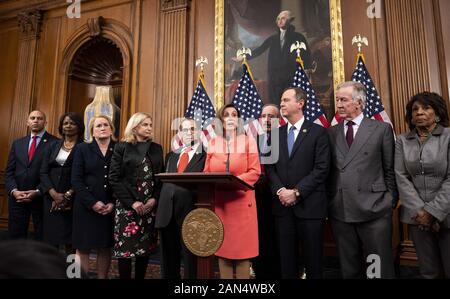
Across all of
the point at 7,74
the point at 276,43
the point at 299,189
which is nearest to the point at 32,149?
the point at 299,189

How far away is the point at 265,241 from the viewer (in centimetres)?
302

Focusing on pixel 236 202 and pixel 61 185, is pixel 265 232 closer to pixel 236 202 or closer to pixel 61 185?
pixel 236 202

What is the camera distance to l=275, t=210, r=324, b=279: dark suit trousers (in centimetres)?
246

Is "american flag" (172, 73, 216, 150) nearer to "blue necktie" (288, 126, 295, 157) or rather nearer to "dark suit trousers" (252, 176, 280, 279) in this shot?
"dark suit trousers" (252, 176, 280, 279)

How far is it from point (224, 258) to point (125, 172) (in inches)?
45.8

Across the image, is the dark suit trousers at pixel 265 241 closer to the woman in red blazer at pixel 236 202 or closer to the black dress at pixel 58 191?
the woman in red blazer at pixel 236 202

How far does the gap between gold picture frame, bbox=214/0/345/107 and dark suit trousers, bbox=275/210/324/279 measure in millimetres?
2432

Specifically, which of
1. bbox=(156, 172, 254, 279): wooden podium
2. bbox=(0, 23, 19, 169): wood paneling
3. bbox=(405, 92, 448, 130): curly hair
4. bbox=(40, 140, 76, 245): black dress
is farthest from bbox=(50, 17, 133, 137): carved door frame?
bbox=(405, 92, 448, 130): curly hair

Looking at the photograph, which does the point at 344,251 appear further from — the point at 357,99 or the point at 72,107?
the point at 72,107

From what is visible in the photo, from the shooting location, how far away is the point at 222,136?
8.69ft

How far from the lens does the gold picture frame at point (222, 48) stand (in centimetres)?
438

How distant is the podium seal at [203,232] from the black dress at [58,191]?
5.67 ft

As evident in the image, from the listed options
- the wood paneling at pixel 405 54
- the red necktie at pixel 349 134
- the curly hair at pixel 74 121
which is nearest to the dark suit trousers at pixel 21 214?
the curly hair at pixel 74 121
